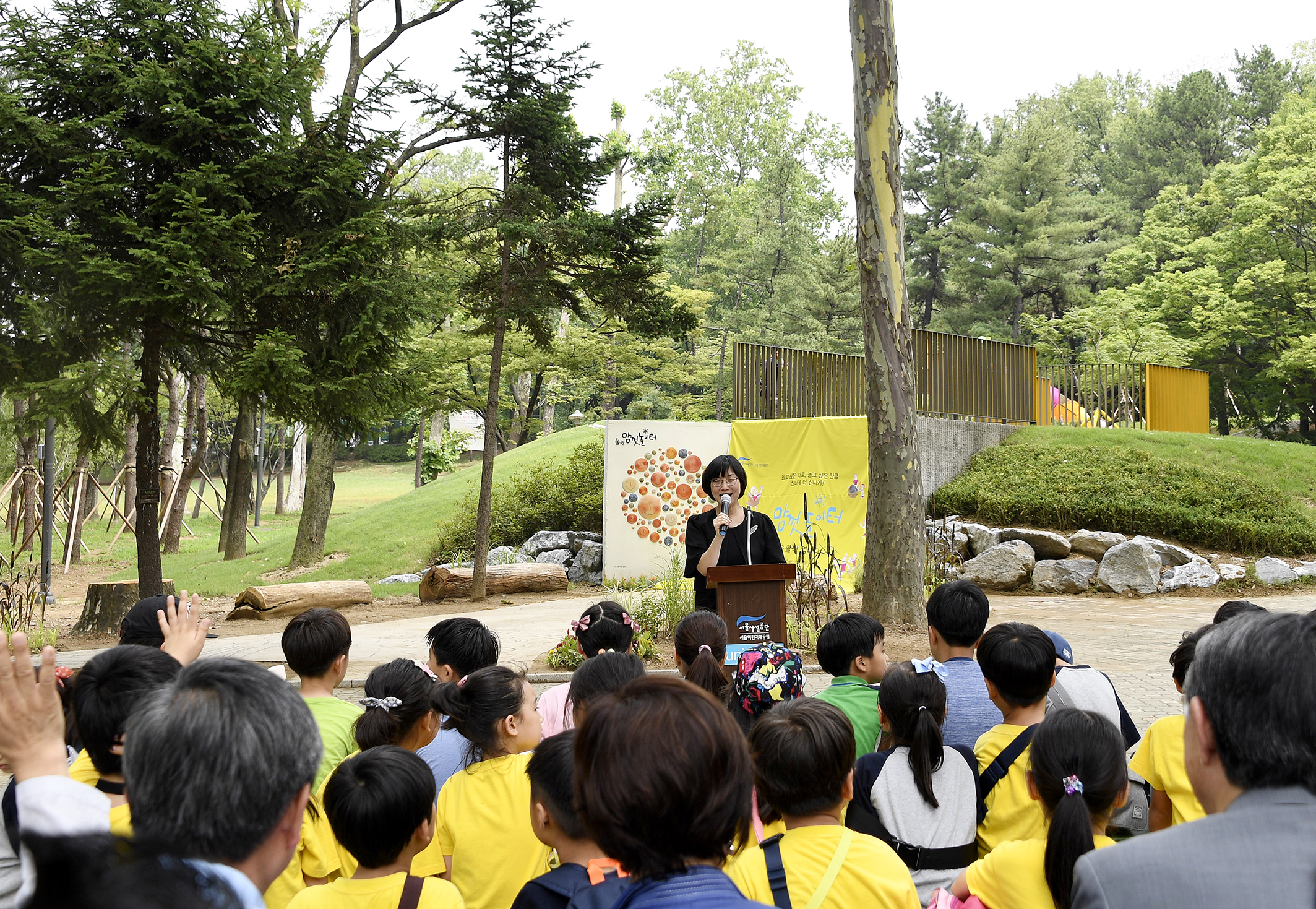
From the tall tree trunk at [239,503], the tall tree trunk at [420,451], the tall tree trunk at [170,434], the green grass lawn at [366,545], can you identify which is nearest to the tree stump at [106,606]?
the green grass lawn at [366,545]

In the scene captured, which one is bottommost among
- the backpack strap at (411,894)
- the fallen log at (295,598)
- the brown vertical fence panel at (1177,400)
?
the fallen log at (295,598)

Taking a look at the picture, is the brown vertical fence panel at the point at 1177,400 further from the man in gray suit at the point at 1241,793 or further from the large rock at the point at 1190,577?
the man in gray suit at the point at 1241,793

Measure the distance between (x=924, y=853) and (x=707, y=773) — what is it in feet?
4.80

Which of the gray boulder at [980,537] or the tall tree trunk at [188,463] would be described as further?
the tall tree trunk at [188,463]

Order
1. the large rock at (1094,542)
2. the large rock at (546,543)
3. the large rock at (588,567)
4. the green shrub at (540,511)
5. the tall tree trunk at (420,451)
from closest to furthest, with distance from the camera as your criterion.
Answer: the large rock at (1094,542) < the large rock at (588,567) < the large rock at (546,543) < the green shrub at (540,511) < the tall tree trunk at (420,451)

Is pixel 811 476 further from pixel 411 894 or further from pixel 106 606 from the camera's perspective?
pixel 411 894

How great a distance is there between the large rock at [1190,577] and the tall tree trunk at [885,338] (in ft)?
17.2

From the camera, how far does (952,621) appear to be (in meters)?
3.52

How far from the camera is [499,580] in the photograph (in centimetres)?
1427

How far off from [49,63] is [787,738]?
10358 mm

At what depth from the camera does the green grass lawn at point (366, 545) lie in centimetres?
1722

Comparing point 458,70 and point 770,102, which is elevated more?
point 770,102

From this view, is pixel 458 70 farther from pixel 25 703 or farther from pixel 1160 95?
pixel 1160 95

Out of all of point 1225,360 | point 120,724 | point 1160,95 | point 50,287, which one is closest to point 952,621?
point 120,724
